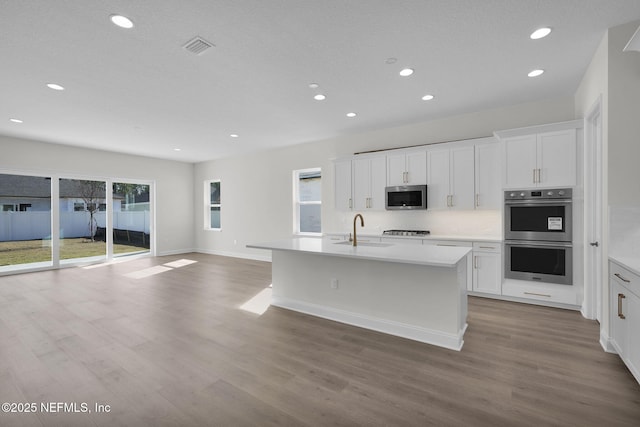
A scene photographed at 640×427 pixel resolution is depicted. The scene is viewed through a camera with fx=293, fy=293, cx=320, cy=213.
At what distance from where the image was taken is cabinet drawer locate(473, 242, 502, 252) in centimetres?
400

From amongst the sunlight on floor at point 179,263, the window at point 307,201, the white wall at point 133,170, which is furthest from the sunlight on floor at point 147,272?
the window at point 307,201

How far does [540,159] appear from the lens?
3719 mm

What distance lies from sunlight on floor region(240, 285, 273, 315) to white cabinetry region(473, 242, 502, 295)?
2.94m

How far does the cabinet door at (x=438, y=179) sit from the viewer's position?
4609mm

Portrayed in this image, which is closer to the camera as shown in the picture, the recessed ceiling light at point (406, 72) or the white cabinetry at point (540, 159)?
the recessed ceiling light at point (406, 72)

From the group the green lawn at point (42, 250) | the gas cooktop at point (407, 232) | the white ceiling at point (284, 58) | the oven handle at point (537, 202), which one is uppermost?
the white ceiling at point (284, 58)

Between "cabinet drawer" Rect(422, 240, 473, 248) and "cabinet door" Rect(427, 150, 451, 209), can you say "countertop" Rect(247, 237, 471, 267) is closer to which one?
"cabinet drawer" Rect(422, 240, 473, 248)

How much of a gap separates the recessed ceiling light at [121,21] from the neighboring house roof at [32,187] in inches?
231

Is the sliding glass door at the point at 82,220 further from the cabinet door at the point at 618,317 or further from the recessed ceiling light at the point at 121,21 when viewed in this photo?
the cabinet door at the point at 618,317

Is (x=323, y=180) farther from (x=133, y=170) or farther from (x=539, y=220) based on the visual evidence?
(x=133, y=170)

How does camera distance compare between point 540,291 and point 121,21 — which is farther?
point 540,291

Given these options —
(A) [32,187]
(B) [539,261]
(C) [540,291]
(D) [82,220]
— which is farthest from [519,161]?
(A) [32,187]

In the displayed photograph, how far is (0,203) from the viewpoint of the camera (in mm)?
5812

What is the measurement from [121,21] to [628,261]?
173 inches
